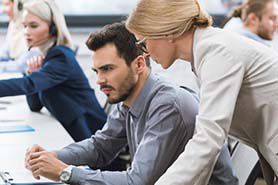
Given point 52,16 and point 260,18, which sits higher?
point 52,16

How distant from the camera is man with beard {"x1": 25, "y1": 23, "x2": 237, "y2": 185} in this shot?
6.06ft

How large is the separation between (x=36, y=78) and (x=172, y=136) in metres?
1.39

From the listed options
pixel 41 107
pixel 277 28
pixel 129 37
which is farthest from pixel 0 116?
pixel 277 28

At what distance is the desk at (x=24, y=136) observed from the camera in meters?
2.30

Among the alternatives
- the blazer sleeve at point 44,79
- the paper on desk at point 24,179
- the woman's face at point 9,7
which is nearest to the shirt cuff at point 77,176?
the paper on desk at point 24,179

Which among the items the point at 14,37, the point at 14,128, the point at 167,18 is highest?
the point at 167,18

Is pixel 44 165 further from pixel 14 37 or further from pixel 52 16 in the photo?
pixel 14 37

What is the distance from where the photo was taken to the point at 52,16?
11.1 feet

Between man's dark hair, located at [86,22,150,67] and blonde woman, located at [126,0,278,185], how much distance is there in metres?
0.27

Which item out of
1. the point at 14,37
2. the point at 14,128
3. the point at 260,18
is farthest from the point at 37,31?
the point at 260,18

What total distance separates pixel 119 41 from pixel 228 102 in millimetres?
650

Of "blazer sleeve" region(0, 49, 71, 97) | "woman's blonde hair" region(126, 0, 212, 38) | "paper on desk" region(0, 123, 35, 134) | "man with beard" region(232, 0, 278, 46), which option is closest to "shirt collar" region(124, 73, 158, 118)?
"woman's blonde hair" region(126, 0, 212, 38)

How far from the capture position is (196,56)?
165 centimetres

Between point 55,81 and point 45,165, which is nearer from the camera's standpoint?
point 45,165
